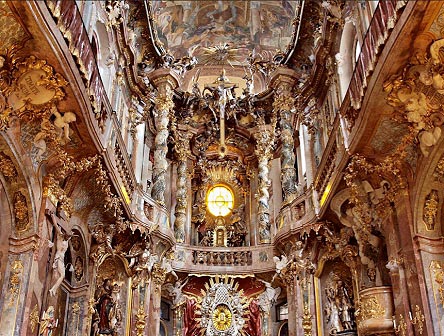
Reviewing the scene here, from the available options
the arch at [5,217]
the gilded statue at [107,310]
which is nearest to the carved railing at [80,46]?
the arch at [5,217]

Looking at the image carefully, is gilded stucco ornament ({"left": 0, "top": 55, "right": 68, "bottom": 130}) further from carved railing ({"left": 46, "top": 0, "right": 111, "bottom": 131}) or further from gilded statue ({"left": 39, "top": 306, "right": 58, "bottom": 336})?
gilded statue ({"left": 39, "top": 306, "right": 58, "bottom": 336})

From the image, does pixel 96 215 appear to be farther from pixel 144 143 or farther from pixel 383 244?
pixel 383 244

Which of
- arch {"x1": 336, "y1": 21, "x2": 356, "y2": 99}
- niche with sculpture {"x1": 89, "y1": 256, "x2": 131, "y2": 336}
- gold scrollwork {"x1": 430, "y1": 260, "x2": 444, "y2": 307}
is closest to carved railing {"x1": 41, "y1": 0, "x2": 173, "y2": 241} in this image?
niche with sculpture {"x1": 89, "y1": 256, "x2": 131, "y2": 336}

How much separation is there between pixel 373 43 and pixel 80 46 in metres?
5.39

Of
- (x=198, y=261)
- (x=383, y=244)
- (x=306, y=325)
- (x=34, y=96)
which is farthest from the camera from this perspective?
(x=198, y=261)

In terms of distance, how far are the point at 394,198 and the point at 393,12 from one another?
168 inches

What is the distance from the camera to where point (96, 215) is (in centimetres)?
1445

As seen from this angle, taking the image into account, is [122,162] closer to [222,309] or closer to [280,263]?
[280,263]

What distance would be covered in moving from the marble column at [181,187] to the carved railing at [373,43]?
942 cm

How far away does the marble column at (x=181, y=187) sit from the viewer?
19938mm

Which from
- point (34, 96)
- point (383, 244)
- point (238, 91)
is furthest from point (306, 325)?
point (238, 91)

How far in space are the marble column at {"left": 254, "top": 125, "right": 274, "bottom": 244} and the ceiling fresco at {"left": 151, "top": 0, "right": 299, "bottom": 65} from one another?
A: 370 centimetres

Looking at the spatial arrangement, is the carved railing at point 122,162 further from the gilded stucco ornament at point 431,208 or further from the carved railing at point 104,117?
the gilded stucco ornament at point 431,208

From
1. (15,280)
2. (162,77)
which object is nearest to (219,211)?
(162,77)
